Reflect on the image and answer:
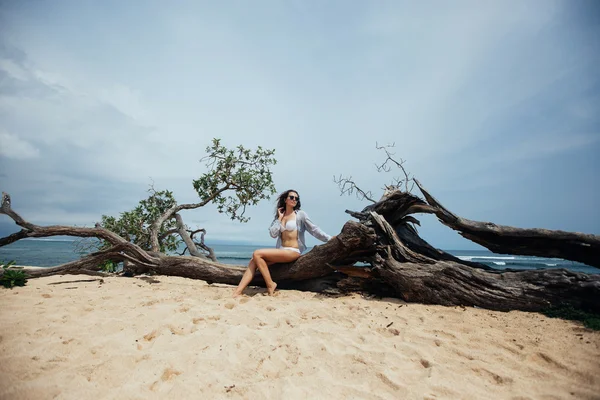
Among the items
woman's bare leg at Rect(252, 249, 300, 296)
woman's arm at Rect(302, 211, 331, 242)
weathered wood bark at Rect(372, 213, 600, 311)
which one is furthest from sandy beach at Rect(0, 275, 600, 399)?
woman's arm at Rect(302, 211, 331, 242)

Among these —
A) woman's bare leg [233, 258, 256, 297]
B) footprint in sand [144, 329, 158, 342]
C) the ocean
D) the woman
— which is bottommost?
the ocean

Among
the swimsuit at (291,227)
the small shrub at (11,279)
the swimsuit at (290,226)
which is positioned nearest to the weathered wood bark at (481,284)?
the swimsuit at (291,227)

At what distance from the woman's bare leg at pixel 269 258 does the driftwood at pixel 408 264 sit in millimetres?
237

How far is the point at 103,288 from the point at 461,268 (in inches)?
265

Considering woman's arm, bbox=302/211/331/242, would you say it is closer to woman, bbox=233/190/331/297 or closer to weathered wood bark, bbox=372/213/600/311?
woman, bbox=233/190/331/297

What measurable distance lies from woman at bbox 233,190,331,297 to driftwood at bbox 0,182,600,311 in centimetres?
A: 28

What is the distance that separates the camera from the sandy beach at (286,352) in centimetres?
246

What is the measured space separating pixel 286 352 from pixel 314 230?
3.10 m

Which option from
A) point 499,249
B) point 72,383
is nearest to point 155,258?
point 72,383

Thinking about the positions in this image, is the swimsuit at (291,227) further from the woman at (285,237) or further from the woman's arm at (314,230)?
the woman's arm at (314,230)

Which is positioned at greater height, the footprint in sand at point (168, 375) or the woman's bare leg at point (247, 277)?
the woman's bare leg at point (247, 277)

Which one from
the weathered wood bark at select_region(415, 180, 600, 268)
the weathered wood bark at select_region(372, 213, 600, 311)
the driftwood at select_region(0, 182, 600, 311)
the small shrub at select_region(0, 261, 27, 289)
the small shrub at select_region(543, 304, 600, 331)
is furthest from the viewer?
the small shrub at select_region(0, 261, 27, 289)

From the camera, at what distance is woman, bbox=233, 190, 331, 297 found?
19.0 ft

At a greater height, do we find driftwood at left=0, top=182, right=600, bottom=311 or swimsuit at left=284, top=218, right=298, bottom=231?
swimsuit at left=284, top=218, right=298, bottom=231
